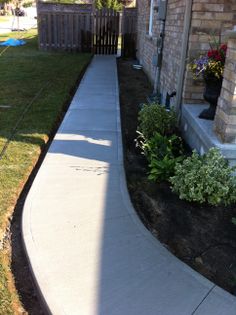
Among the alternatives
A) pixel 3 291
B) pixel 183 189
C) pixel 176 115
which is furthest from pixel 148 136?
pixel 3 291

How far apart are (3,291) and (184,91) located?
358cm

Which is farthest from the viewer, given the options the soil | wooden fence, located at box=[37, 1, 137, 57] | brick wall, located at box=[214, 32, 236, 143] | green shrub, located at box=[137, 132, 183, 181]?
wooden fence, located at box=[37, 1, 137, 57]

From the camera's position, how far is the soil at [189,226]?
254 cm

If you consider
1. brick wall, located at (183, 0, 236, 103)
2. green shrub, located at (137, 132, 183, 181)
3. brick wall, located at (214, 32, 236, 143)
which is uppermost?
brick wall, located at (183, 0, 236, 103)

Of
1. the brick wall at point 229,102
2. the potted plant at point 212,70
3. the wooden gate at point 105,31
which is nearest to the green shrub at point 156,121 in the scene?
the potted plant at point 212,70

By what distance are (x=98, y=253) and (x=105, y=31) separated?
12.9m

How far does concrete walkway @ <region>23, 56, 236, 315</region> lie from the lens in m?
2.17

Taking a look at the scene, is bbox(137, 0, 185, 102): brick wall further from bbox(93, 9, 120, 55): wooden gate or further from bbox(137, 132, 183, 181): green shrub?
bbox(93, 9, 120, 55): wooden gate

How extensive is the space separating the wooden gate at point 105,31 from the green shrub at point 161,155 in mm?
10752

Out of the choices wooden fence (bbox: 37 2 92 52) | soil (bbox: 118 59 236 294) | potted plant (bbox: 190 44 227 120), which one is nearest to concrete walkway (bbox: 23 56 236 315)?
soil (bbox: 118 59 236 294)

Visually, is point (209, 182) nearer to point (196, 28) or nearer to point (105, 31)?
point (196, 28)

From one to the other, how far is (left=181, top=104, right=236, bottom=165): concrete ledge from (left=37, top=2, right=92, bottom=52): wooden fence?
10.5 meters

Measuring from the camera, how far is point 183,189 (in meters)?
3.21

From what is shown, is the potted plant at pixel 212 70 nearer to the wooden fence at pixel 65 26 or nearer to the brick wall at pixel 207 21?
the brick wall at pixel 207 21
